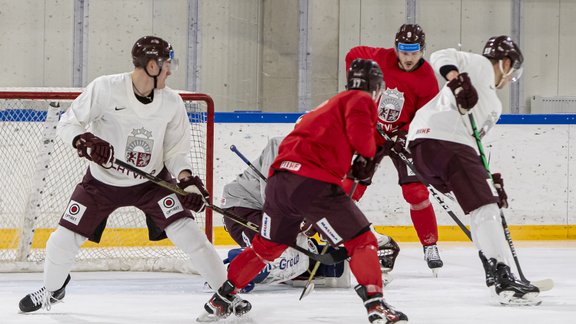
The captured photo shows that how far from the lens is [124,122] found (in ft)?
11.2

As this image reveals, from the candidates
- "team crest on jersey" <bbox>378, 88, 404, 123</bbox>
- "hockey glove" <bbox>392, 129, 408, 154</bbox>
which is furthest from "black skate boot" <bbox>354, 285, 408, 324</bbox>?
"team crest on jersey" <bbox>378, 88, 404, 123</bbox>

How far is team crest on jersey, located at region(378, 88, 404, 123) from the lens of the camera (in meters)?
4.73

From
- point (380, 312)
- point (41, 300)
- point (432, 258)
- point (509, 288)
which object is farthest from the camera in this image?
point (432, 258)

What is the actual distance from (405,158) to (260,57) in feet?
15.4

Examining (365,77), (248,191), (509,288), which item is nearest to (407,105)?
(248,191)

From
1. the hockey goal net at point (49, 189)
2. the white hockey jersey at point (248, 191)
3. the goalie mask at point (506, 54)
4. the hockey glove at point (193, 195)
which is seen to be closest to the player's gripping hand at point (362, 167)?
the hockey glove at point (193, 195)

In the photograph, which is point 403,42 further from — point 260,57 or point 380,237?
point 260,57

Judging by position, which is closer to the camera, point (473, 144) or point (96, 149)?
point (96, 149)

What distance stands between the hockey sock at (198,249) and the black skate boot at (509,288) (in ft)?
3.20

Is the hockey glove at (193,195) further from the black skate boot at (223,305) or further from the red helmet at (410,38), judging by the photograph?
the red helmet at (410,38)

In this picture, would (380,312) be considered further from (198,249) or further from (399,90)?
(399,90)

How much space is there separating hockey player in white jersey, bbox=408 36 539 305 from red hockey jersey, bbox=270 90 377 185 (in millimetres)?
604

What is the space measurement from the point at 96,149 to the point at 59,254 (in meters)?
0.42

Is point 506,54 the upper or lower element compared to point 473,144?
upper
